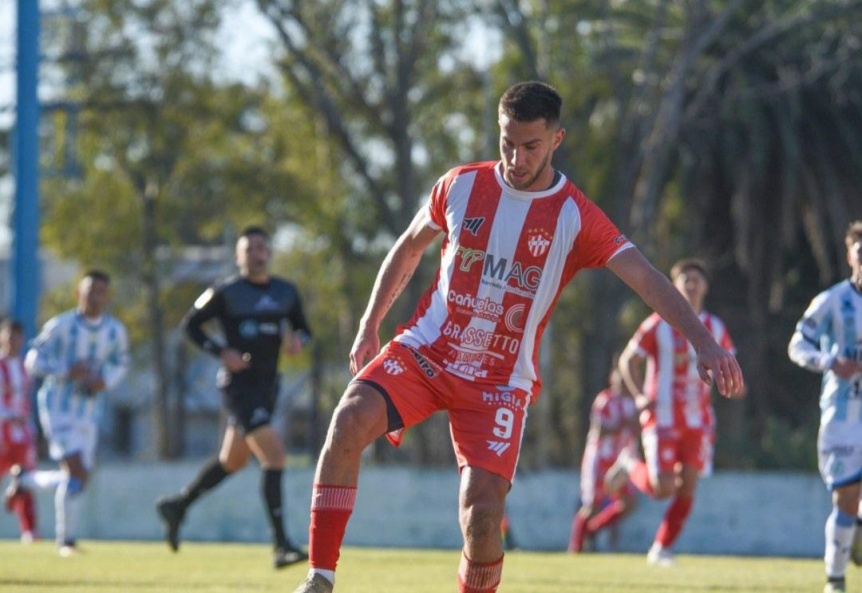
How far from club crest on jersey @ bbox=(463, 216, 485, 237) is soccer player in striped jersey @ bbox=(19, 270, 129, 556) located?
7737 millimetres

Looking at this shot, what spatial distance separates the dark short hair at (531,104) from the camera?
6840 mm

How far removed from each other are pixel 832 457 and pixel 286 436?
4462cm

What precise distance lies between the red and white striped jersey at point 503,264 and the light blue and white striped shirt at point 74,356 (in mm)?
7754

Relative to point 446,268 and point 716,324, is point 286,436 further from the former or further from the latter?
point 446,268

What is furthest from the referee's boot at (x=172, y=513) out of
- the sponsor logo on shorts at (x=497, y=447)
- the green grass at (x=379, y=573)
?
the sponsor logo on shorts at (x=497, y=447)

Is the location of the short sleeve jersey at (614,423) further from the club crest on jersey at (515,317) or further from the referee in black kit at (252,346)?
the club crest on jersey at (515,317)

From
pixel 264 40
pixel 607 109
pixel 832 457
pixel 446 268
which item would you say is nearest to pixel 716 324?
pixel 832 457

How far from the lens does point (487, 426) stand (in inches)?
280

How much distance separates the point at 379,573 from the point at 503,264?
5092mm

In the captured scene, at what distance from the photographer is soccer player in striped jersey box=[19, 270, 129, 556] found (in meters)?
14.4

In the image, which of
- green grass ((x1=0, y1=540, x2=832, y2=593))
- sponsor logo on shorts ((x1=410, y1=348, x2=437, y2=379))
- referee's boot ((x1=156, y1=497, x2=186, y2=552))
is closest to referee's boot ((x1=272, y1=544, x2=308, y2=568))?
green grass ((x1=0, y1=540, x2=832, y2=593))

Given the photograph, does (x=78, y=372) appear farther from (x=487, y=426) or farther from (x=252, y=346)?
(x=487, y=426)

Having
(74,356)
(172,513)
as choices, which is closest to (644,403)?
(172,513)

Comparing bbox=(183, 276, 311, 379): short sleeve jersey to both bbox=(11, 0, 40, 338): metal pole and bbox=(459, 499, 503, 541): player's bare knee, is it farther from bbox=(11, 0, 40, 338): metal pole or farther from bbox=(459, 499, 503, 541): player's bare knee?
bbox=(11, 0, 40, 338): metal pole
